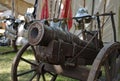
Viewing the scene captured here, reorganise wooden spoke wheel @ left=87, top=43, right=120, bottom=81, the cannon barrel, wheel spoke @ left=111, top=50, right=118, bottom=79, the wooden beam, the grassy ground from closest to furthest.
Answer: wooden spoke wheel @ left=87, top=43, right=120, bottom=81
the cannon barrel
wheel spoke @ left=111, top=50, right=118, bottom=79
the grassy ground
the wooden beam

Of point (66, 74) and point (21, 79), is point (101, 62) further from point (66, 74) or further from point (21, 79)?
point (21, 79)

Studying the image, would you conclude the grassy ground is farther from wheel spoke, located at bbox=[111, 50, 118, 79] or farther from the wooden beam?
the wooden beam

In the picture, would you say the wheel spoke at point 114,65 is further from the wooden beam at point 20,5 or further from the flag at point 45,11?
the wooden beam at point 20,5

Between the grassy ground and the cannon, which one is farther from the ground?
the cannon

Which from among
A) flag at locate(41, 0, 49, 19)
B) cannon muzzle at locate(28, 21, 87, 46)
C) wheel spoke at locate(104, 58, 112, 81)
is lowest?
wheel spoke at locate(104, 58, 112, 81)

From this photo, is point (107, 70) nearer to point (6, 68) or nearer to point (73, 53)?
point (73, 53)

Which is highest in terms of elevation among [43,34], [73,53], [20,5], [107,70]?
[20,5]

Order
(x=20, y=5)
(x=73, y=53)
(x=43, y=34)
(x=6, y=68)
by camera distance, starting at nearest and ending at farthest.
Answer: (x=43, y=34) < (x=73, y=53) < (x=6, y=68) < (x=20, y=5)

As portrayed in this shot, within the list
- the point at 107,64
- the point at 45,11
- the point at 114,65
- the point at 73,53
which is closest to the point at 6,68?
the point at 45,11

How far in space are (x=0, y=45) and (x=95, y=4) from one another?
3.77m

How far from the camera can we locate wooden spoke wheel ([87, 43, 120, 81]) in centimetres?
366

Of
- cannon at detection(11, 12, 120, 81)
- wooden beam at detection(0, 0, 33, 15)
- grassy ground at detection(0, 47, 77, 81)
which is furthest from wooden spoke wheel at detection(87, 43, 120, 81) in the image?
wooden beam at detection(0, 0, 33, 15)

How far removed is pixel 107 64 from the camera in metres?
3.90

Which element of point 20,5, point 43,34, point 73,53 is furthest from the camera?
point 20,5
